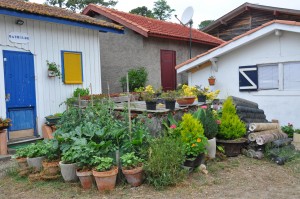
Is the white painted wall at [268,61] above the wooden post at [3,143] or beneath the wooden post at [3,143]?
above

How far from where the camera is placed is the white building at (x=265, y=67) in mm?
9133

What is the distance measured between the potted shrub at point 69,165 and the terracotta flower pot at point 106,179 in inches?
22.6

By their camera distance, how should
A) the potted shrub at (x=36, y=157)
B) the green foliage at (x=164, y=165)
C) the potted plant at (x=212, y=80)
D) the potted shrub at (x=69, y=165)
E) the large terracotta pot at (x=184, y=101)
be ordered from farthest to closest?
1. the potted plant at (x=212, y=80)
2. the large terracotta pot at (x=184, y=101)
3. the potted shrub at (x=36, y=157)
4. the potted shrub at (x=69, y=165)
5. the green foliage at (x=164, y=165)

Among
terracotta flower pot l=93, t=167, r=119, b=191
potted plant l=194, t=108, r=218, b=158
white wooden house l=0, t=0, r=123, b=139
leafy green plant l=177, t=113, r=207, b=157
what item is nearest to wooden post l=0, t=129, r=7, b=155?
white wooden house l=0, t=0, r=123, b=139

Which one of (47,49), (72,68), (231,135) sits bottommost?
(231,135)

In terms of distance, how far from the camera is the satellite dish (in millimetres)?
12602

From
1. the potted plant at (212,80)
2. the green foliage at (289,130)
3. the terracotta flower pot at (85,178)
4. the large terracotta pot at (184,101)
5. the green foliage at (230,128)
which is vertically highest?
the potted plant at (212,80)

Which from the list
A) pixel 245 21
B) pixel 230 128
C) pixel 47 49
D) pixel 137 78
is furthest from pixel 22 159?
pixel 245 21

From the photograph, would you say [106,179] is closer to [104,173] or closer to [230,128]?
[104,173]

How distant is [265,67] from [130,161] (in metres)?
6.57

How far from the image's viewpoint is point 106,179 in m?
4.80

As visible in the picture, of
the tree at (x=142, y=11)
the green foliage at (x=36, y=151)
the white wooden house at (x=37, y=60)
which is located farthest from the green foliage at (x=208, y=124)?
the tree at (x=142, y=11)

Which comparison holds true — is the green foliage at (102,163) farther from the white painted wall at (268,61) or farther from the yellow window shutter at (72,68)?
the white painted wall at (268,61)

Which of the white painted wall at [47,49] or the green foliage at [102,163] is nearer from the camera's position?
the green foliage at [102,163]
